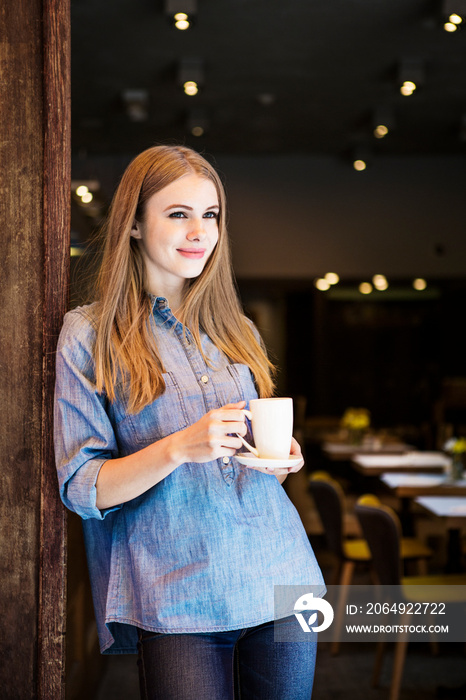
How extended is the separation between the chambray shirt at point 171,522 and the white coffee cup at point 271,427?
135 millimetres

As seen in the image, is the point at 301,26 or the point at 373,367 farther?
the point at 373,367

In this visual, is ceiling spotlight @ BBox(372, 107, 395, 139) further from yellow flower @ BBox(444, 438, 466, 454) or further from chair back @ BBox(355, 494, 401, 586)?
chair back @ BBox(355, 494, 401, 586)

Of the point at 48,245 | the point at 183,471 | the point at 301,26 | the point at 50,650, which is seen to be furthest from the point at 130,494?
the point at 301,26

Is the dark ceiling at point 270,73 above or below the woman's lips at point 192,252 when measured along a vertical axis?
above

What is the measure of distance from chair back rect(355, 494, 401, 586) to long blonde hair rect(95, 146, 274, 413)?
1469mm

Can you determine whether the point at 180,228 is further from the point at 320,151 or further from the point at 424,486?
the point at 320,151

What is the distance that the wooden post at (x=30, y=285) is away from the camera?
4.59 ft

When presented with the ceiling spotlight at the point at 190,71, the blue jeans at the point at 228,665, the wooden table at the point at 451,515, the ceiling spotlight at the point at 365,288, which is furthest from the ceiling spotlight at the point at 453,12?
the ceiling spotlight at the point at 365,288

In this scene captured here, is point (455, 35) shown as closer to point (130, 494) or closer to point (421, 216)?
point (421, 216)

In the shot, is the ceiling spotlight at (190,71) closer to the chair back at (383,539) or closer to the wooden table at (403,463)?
the wooden table at (403,463)

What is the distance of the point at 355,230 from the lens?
7828 millimetres

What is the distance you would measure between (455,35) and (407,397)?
4966mm

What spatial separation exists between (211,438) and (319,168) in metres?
7.06

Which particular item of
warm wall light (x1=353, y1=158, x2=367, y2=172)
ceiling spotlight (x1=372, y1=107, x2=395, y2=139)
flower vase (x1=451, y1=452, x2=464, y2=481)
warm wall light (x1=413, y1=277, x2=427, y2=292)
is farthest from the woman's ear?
warm wall light (x1=413, y1=277, x2=427, y2=292)
